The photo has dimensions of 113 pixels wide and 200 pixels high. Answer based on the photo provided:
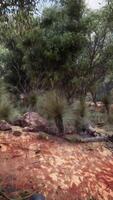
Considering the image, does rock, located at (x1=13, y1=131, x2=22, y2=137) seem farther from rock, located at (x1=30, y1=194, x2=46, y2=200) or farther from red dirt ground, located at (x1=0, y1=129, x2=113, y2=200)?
rock, located at (x1=30, y1=194, x2=46, y2=200)

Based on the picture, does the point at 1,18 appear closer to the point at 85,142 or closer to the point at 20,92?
the point at 85,142

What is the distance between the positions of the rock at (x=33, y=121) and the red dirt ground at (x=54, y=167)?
66 centimetres

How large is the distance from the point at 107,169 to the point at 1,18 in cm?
323

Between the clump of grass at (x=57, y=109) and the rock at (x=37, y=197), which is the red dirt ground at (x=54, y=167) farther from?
the clump of grass at (x=57, y=109)

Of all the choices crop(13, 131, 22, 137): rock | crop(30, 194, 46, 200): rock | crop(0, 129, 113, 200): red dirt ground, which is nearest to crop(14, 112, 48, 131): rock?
crop(13, 131, 22, 137): rock

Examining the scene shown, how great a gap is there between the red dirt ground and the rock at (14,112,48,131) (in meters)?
0.66

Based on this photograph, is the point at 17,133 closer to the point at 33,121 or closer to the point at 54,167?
the point at 33,121

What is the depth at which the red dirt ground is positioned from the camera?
534cm

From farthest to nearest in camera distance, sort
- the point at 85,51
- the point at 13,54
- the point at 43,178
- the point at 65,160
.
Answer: the point at 13,54 < the point at 85,51 < the point at 65,160 < the point at 43,178

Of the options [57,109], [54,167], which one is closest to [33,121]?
[57,109]

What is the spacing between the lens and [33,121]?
766 centimetres

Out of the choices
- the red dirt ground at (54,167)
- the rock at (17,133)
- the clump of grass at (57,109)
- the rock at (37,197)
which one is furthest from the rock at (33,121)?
the rock at (37,197)

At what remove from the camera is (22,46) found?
520 inches

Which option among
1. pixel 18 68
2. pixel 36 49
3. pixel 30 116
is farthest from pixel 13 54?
pixel 30 116
